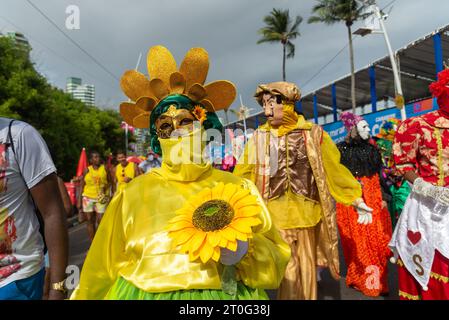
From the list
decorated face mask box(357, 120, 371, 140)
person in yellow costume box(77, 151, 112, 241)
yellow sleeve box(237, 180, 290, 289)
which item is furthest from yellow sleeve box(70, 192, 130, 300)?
person in yellow costume box(77, 151, 112, 241)

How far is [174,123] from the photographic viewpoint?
1914mm

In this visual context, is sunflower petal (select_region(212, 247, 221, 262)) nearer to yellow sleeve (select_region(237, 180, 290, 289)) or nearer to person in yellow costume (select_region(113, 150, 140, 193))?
yellow sleeve (select_region(237, 180, 290, 289))

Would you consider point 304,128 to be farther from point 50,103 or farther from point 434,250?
point 50,103

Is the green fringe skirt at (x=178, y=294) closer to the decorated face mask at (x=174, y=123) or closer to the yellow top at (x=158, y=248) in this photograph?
the yellow top at (x=158, y=248)

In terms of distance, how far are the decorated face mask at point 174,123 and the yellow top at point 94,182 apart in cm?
558

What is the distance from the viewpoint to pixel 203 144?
6.31 feet

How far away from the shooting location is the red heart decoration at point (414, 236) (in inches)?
103

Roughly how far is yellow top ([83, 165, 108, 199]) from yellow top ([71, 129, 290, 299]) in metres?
5.57

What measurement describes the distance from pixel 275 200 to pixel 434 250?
1259 millimetres

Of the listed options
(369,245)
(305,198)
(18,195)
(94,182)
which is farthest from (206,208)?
(94,182)

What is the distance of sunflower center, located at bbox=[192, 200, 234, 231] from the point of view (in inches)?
57.8

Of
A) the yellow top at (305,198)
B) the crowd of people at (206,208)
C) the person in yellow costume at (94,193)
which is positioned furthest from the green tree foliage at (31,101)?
the crowd of people at (206,208)
